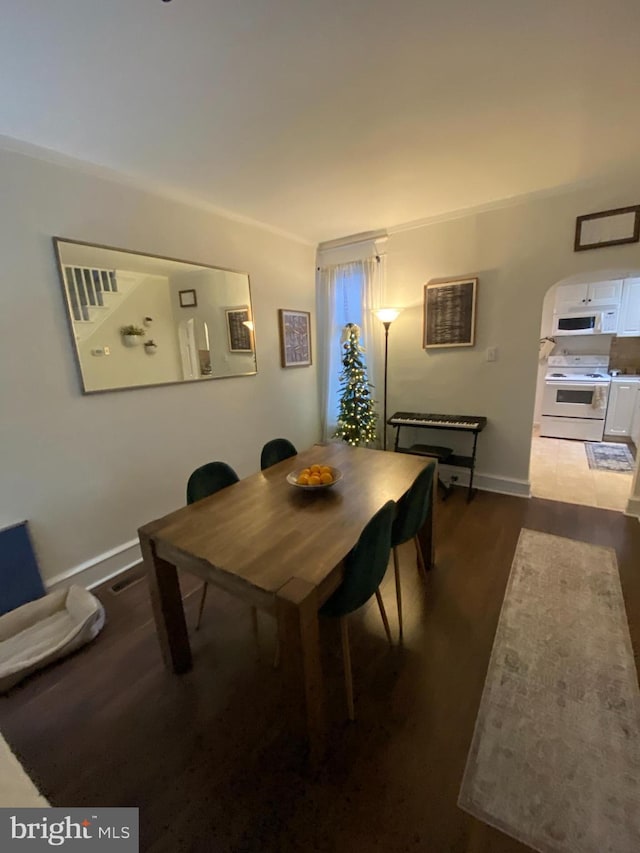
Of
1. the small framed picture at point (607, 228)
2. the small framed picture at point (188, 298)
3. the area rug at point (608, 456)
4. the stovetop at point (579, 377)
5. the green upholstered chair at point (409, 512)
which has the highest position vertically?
the small framed picture at point (607, 228)

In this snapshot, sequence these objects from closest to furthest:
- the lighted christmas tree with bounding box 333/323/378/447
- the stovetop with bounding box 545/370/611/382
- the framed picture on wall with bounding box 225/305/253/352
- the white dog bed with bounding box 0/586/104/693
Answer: the white dog bed with bounding box 0/586/104/693 < the framed picture on wall with bounding box 225/305/253/352 < the lighted christmas tree with bounding box 333/323/378/447 < the stovetop with bounding box 545/370/611/382

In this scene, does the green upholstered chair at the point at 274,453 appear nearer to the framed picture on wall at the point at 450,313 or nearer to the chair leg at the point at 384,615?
the chair leg at the point at 384,615

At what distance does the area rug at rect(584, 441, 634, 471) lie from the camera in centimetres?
381

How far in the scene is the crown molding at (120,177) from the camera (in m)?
1.76

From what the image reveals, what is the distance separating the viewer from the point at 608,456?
4117 millimetres

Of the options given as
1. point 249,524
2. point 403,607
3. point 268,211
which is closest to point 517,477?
point 403,607

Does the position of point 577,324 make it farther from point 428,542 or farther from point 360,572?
point 360,572

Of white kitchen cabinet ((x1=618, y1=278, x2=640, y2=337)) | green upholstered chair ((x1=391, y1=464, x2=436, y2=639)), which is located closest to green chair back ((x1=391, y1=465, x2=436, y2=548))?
green upholstered chair ((x1=391, y1=464, x2=436, y2=639))

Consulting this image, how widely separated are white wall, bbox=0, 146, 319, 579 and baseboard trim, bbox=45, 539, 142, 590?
0.03 metres

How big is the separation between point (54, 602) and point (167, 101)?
261 cm

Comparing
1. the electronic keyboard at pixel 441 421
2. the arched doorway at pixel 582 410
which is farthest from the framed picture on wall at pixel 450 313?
the arched doorway at pixel 582 410

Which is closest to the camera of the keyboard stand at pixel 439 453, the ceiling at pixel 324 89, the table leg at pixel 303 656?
the table leg at pixel 303 656

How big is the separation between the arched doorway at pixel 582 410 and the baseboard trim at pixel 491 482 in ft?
0.62

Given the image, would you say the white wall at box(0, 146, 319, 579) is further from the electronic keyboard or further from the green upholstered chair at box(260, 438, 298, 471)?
the electronic keyboard
